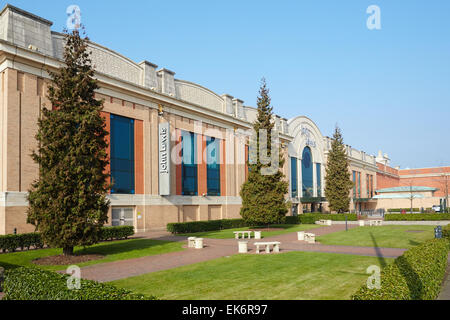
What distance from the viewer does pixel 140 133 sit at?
32.5m

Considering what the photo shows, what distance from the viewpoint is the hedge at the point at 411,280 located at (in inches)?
278

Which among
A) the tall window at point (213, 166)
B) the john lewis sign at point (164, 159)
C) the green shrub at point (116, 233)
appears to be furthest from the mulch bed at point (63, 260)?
the tall window at point (213, 166)

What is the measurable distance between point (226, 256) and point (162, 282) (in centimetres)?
605

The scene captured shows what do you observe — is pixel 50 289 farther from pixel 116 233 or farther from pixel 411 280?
pixel 116 233

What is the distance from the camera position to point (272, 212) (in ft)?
110

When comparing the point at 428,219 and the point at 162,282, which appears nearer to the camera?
the point at 162,282

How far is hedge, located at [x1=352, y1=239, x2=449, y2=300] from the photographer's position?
23.1ft

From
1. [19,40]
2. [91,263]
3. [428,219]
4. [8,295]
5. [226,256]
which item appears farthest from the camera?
[428,219]

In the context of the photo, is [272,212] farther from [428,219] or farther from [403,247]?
[428,219]

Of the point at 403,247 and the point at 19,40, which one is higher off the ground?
the point at 19,40

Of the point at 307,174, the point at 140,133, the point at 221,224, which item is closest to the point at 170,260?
the point at 140,133

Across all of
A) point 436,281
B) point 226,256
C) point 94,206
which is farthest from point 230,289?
point 94,206

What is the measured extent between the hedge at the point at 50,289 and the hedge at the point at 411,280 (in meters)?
4.60

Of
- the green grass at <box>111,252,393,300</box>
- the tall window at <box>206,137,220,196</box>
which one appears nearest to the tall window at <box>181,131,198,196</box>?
the tall window at <box>206,137,220,196</box>
